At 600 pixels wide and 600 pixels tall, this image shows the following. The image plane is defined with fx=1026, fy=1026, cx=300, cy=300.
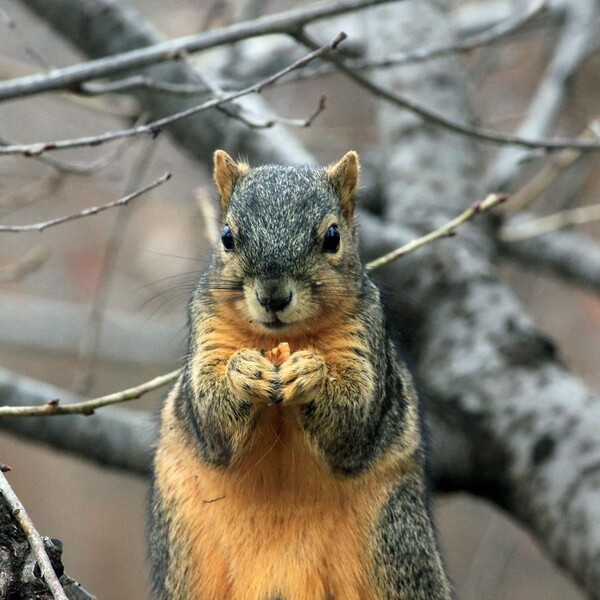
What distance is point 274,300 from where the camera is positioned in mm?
2238

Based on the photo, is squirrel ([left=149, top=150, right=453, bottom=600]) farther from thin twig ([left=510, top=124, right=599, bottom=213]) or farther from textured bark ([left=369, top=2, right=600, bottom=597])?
thin twig ([left=510, top=124, right=599, bottom=213])

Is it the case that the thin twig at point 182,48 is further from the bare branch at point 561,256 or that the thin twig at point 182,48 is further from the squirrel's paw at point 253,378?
the bare branch at point 561,256

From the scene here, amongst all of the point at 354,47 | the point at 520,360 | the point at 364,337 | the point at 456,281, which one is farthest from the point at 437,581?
the point at 354,47

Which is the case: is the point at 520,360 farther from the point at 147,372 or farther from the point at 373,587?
the point at 147,372

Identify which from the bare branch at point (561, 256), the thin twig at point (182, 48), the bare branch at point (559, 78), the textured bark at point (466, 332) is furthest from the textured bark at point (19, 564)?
the bare branch at point (561, 256)

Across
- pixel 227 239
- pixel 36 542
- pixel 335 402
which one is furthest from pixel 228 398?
pixel 36 542

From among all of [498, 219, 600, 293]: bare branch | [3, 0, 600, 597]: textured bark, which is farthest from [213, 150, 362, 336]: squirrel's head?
[498, 219, 600, 293]: bare branch

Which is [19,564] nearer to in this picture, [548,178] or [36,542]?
[36,542]

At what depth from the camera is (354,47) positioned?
579 cm

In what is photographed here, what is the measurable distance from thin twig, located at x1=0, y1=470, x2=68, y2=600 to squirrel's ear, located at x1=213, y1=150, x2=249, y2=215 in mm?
1207

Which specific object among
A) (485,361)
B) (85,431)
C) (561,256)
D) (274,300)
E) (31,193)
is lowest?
(274,300)

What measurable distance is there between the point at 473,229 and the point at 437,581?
2318mm

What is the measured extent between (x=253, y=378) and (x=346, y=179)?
0.69 m

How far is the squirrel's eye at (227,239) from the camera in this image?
2484mm
